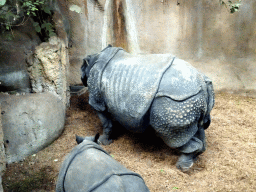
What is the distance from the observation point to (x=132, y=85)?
3.16m

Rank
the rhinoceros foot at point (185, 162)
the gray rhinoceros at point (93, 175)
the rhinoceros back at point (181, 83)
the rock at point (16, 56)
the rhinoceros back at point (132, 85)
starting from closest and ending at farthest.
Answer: the gray rhinoceros at point (93, 175) → the rhinoceros back at point (181, 83) → the rhinoceros back at point (132, 85) → the rhinoceros foot at point (185, 162) → the rock at point (16, 56)

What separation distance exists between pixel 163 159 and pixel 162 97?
0.99 m

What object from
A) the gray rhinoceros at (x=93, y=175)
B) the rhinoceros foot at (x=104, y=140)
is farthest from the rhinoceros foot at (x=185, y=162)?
the gray rhinoceros at (x=93, y=175)

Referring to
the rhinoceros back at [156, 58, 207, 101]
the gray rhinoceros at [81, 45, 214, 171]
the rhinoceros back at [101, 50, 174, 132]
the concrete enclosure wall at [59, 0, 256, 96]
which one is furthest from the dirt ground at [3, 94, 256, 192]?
the concrete enclosure wall at [59, 0, 256, 96]

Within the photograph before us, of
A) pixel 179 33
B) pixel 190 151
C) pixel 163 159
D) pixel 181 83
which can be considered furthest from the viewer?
pixel 179 33

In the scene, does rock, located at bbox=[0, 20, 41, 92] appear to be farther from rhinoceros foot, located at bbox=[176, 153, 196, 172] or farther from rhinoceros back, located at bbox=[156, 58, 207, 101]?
rhinoceros foot, located at bbox=[176, 153, 196, 172]

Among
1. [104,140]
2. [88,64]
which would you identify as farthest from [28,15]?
[104,140]

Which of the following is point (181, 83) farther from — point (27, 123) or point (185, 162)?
point (27, 123)

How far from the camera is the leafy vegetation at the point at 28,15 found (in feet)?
11.0

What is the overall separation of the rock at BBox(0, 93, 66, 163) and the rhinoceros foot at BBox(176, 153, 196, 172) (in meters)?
1.87

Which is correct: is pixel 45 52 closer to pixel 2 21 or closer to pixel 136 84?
pixel 2 21

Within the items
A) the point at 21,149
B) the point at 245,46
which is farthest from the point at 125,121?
the point at 245,46

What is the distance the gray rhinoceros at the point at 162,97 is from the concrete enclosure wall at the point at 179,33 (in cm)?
189

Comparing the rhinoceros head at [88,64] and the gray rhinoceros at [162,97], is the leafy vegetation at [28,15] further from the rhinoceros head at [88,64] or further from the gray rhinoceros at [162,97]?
the gray rhinoceros at [162,97]
